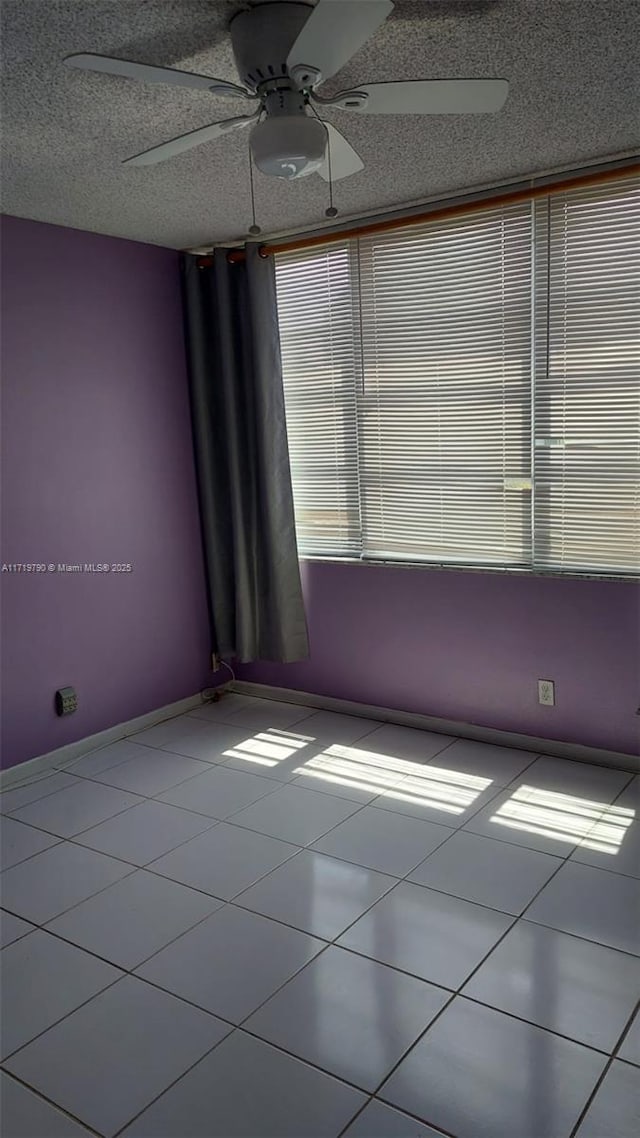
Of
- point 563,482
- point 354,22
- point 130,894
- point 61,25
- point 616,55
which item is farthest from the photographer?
point 563,482

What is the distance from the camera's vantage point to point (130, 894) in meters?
2.57

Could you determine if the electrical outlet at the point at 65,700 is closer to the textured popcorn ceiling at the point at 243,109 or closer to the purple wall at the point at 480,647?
the purple wall at the point at 480,647

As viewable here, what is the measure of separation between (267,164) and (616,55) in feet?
3.19

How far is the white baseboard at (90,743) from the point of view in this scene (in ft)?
11.4

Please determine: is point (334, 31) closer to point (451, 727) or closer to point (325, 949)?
point (325, 949)

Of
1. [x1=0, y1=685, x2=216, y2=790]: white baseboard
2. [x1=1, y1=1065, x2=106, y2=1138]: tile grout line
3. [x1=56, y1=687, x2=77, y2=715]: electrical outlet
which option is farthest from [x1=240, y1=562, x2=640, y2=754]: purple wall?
[x1=1, y1=1065, x2=106, y2=1138]: tile grout line

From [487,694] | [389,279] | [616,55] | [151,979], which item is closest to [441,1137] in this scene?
[151,979]

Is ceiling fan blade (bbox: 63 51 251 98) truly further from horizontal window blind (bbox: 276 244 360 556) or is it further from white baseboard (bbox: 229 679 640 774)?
white baseboard (bbox: 229 679 640 774)

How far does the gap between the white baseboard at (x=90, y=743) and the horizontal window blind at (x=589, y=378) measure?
2082 mm

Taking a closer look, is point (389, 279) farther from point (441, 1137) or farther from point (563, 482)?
point (441, 1137)

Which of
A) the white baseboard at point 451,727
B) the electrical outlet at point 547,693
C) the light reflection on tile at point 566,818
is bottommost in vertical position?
the light reflection on tile at point 566,818

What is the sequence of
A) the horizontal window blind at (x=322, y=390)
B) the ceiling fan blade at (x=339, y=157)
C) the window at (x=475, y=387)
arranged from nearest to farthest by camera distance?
the ceiling fan blade at (x=339, y=157)
the window at (x=475, y=387)
the horizontal window blind at (x=322, y=390)

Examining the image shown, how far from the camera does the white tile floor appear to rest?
5.76ft

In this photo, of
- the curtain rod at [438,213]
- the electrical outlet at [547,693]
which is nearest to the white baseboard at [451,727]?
the electrical outlet at [547,693]
